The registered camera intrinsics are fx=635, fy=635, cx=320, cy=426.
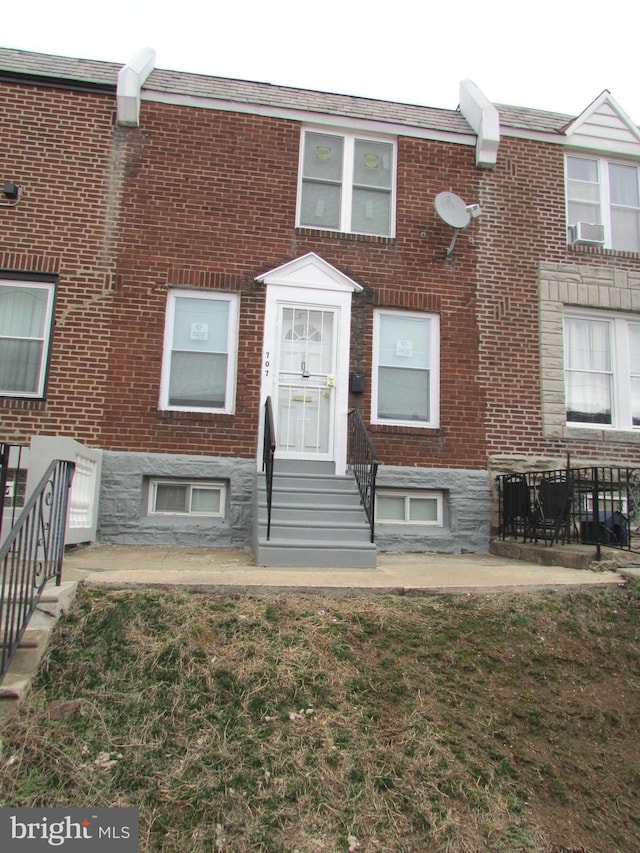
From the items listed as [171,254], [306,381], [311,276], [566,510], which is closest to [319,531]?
[306,381]

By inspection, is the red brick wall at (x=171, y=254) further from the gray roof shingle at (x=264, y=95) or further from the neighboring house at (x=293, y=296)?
the gray roof shingle at (x=264, y=95)

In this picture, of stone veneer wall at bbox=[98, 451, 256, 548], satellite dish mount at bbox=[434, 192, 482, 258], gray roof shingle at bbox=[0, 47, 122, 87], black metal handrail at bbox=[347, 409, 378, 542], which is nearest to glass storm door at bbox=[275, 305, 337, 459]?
black metal handrail at bbox=[347, 409, 378, 542]

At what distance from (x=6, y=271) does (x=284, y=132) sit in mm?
4323

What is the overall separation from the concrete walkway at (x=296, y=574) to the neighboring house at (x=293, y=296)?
40.2 inches

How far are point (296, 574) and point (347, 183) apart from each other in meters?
6.21

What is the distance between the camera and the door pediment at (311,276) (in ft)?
28.8

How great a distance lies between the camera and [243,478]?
8273 mm

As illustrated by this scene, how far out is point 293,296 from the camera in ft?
28.8

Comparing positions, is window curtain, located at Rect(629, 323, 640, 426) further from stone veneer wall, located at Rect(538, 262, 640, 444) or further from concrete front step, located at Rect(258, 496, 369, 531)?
concrete front step, located at Rect(258, 496, 369, 531)

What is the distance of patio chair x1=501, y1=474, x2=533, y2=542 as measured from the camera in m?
8.05

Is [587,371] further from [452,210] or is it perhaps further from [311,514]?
[311,514]

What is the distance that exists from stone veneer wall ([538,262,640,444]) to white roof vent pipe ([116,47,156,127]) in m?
6.21

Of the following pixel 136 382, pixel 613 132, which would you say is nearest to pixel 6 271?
pixel 136 382

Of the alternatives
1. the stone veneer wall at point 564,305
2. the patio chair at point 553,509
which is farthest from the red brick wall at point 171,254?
the patio chair at point 553,509
